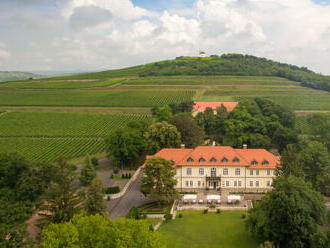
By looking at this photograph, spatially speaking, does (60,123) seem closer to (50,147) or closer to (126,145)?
(50,147)

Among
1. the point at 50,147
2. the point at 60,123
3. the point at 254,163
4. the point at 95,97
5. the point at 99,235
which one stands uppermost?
the point at 95,97

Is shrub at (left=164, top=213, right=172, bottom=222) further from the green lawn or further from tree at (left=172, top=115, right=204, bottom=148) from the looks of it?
tree at (left=172, top=115, right=204, bottom=148)

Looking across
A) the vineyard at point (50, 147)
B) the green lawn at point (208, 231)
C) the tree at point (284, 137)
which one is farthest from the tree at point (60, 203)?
the tree at point (284, 137)

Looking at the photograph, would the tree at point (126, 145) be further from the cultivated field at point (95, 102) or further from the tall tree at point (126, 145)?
the cultivated field at point (95, 102)

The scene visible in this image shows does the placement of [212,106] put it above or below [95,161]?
above

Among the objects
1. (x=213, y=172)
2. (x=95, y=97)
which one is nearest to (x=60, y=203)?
(x=213, y=172)

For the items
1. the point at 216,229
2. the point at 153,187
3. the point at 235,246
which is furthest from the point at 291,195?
the point at 153,187
